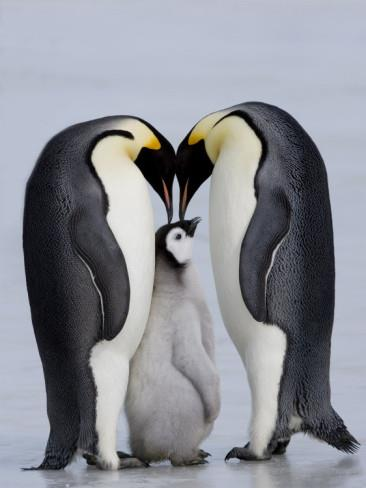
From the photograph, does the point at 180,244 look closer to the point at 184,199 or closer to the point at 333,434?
the point at 184,199

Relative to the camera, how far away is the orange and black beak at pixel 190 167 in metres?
6.13

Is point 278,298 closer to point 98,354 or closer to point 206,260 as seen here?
point 98,354

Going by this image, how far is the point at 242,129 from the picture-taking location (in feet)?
19.4

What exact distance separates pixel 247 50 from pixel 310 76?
1.81 meters

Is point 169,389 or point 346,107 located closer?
point 169,389

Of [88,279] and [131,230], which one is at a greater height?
[131,230]

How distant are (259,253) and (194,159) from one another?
541 millimetres

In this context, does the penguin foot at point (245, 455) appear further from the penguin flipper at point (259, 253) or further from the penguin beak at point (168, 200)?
the penguin beak at point (168, 200)

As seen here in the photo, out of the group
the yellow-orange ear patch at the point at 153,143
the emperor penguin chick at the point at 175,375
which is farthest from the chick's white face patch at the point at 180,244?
the yellow-orange ear patch at the point at 153,143

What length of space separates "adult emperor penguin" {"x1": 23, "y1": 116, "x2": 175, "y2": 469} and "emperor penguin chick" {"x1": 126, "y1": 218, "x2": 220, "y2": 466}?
2.2 inches

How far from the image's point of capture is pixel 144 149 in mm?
5973

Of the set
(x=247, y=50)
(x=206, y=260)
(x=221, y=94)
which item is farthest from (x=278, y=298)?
(x=247, y=50)

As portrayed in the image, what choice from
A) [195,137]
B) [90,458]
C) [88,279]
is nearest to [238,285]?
[88,279]

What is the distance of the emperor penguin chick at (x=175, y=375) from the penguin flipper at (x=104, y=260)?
145 mm
